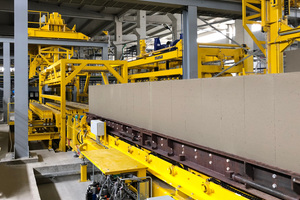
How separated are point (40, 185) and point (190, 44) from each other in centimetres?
457

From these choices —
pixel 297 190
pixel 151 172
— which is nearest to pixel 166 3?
pixel 151 172

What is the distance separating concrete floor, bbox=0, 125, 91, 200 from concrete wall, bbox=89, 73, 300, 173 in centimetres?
225

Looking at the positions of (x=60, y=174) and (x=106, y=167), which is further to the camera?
(x=60, y=174)

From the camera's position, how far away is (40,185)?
Result: 599 centimetres

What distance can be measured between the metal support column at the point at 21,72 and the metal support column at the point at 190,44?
3.48m

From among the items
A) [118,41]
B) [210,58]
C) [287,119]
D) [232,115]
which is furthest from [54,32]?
[287,119]

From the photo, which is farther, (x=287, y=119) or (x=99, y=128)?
(x=99, y=128)

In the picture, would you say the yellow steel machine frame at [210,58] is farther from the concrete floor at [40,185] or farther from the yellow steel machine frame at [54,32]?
the concrete floor at [40,185]

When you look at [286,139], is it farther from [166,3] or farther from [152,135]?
[166,3]

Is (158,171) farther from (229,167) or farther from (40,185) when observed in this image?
(40,185)

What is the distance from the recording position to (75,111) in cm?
790

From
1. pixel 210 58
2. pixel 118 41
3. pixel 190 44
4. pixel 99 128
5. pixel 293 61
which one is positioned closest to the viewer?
pixel 99 128

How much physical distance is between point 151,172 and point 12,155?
367 centimetres

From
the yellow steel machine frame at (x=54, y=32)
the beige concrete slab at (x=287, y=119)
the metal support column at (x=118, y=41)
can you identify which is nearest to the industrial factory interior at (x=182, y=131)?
the beige concrete slab at (x=287, y=119)
